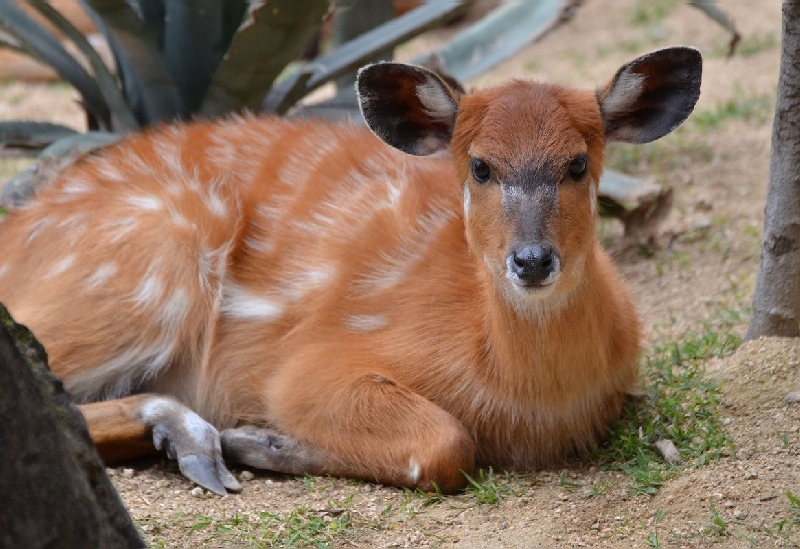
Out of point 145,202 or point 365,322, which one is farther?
point 145,202

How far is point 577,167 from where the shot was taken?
13.7 feet

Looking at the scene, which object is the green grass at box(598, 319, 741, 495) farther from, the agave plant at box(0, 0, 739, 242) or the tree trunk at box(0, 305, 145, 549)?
the tree trunk at box(0, 305, 145, 549)

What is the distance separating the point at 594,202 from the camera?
4.31 m

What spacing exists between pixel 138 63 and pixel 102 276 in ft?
5.79

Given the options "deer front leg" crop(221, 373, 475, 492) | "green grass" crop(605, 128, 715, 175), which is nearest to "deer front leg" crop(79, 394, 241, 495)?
"deer front leg" crop(221, 373, 475, 492)

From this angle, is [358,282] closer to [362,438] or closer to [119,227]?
[362,438]

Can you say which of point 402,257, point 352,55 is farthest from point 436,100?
point 352,55

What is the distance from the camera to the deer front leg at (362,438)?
4.36 m

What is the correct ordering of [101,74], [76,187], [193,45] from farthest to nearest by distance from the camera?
1. [193,45]
2. [101,74]
3. [76,187]

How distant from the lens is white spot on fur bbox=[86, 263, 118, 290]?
5043 millimetres

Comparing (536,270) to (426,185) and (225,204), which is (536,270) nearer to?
(426,185)

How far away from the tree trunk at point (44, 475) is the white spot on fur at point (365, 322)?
198cm

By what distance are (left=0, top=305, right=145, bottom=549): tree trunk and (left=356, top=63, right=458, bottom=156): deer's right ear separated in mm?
1899

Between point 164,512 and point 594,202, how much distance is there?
1987mm
